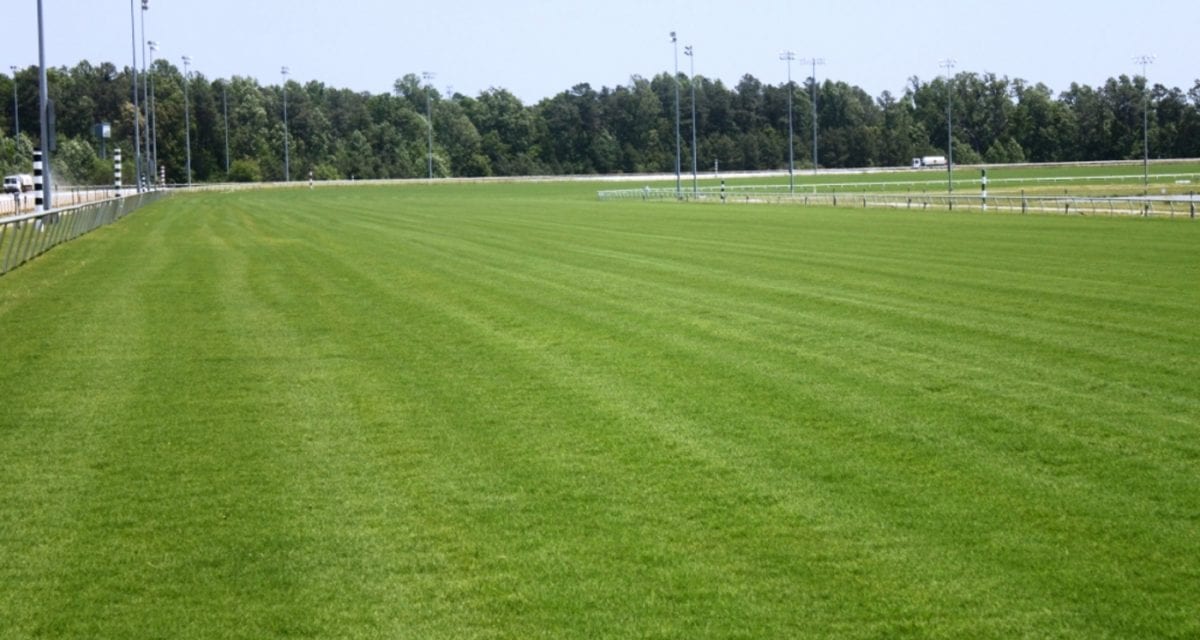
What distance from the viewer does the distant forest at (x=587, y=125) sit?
A: 479 ft

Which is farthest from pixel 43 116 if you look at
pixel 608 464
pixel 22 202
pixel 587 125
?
pixel 587 125

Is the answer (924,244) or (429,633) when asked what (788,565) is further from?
(924,244)

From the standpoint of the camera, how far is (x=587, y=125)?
17088cm

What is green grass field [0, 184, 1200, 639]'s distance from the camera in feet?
19.6

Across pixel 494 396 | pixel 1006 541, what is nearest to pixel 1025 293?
pixel 494 396

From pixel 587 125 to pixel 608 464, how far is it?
164 meters

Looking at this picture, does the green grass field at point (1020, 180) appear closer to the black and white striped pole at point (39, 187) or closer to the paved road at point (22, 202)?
the paved road at point (22, 202)

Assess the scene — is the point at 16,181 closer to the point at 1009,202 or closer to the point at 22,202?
the point at 22,202

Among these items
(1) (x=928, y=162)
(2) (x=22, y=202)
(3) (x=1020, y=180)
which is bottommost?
(2) (x=22, y=202)

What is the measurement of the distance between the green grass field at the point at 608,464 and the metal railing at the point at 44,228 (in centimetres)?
647

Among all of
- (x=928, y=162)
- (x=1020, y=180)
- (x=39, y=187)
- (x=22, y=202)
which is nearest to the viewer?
(x=39, y=187)

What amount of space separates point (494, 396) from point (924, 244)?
65.9ft

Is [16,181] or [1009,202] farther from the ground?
[16,181]

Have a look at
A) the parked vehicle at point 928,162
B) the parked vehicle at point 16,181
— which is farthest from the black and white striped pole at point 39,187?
the parked vehicle at point 928,162
